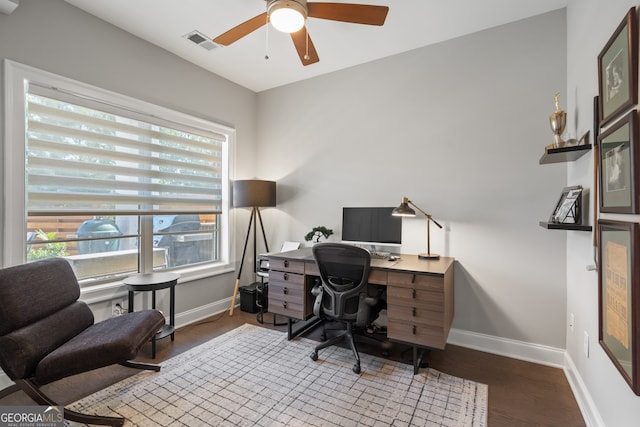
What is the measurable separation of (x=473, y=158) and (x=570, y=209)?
3.08 ft

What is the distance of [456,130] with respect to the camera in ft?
8.93

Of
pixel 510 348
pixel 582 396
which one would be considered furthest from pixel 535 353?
pixel 582 396

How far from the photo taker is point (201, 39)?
9.08 feet

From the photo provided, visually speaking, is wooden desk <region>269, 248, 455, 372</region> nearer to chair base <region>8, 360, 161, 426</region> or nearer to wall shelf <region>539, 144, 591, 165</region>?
wall shelf <region>539, 144, 591, 165</region>

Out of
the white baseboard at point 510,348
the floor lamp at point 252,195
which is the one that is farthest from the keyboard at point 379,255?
the floor lamp at point 252,195

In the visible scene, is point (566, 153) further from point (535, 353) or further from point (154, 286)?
point (154, 286)

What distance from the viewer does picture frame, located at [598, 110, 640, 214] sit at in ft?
3.54

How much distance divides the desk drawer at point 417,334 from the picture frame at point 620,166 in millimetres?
1266

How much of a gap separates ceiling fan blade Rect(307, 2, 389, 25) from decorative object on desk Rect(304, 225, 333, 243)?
6.54 feet

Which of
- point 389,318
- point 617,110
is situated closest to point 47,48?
point 389,318

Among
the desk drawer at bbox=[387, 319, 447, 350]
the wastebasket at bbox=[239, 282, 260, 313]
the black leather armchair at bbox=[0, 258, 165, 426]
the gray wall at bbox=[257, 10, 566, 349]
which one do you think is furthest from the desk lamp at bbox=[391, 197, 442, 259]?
the black leather armchair at bbox=[0, 258, 165, 426]

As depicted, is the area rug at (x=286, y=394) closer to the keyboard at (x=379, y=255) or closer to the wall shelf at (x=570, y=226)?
the keyboard at (x=379, y=255)

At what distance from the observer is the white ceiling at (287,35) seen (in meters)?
2.30

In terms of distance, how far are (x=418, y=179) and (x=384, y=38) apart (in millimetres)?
1379
